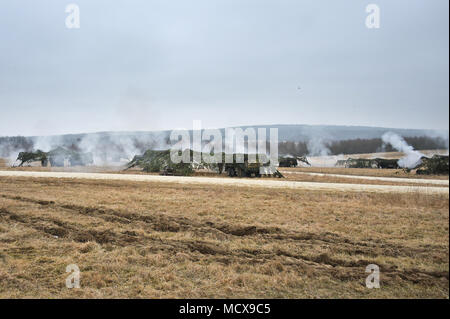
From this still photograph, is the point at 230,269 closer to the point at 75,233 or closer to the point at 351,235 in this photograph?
the point at 351,235

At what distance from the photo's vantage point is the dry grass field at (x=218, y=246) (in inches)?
175

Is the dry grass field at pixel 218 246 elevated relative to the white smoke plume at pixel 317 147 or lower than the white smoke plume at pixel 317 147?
lower

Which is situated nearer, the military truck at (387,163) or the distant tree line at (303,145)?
the distant tree line at (303,145)

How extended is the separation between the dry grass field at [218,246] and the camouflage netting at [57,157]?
401cm

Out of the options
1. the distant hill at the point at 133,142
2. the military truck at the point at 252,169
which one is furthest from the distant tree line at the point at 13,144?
the military truck at the point at 252,169

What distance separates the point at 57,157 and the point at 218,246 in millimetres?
15474

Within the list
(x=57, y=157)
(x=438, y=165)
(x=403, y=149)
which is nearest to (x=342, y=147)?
(x=403, y=149)

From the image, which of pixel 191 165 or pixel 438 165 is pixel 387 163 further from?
pixel 438 165

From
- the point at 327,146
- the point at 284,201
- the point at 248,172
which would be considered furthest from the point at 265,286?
the point at 327,146

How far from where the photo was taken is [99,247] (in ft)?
19.1

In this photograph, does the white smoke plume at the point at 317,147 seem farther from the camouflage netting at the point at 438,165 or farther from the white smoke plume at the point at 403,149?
the camouflage netting at the point at 438,165

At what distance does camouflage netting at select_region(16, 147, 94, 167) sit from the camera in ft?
40.9

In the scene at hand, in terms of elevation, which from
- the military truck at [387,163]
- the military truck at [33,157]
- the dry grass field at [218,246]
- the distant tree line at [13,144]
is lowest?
the dry grass field at [218,246]
